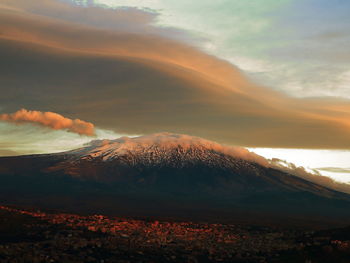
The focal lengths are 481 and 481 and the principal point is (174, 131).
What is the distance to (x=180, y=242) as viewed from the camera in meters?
57.5

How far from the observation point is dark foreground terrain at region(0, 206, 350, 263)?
137 ft

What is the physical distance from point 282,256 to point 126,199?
14951 centimetres

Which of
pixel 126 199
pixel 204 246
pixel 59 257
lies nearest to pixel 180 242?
pixel 204 246

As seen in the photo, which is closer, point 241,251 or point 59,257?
point 59,257

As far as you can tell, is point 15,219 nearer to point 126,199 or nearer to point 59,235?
point 59,235

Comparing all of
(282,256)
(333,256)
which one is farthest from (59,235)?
(333,256)

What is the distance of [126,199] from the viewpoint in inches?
7485

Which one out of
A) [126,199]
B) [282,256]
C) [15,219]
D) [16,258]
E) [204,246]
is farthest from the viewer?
[126,199]

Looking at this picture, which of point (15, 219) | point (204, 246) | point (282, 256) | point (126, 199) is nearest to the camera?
point (282, 256)

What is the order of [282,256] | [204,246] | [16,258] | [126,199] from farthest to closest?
[126,199], [204,246], [282,256], [16,258]

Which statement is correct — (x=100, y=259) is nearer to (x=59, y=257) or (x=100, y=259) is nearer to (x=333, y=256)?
(x=59, y=257)

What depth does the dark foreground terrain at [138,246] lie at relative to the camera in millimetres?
41781

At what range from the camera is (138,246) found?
5141 centimetres

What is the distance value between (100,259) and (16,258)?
708 centimetres
